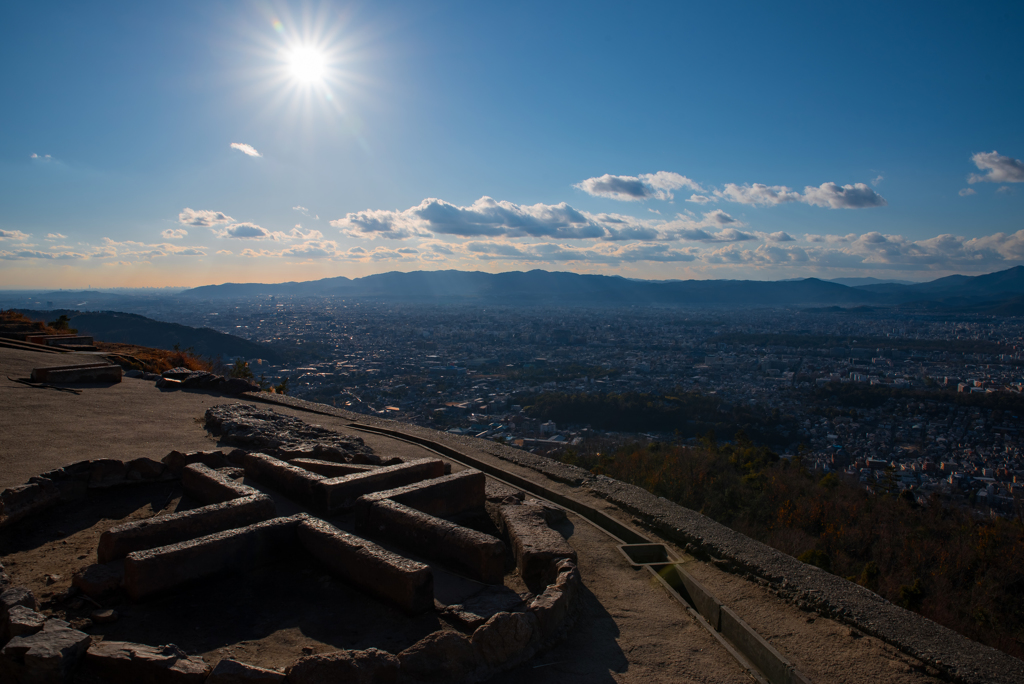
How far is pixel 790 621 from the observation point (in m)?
4.27

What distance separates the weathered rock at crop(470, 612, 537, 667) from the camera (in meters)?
3.31

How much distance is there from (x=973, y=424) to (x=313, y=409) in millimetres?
29899

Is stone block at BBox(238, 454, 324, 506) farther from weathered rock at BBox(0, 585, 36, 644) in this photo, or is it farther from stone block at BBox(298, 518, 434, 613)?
weathered rock at BBox(0, 585, 36, 644)

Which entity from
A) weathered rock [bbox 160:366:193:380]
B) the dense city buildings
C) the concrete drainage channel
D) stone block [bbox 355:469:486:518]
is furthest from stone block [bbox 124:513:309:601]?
weathered rock [bbox 160:366:193:380]

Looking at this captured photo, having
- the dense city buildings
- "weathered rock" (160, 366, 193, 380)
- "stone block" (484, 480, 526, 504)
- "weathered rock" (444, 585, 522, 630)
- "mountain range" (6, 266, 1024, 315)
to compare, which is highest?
"mountain range" (6, 266, 1024, 315)

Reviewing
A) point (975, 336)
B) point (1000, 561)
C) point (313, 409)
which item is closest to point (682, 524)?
point (1000, 561)

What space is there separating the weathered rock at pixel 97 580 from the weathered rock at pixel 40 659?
82 cm

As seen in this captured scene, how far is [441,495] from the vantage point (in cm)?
573

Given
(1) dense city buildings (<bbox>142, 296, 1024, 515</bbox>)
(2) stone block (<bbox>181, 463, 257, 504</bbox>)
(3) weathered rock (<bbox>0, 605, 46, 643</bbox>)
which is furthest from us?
(1) dense city buildings (<bbox>142, 296, 1024, 515</bbox>)

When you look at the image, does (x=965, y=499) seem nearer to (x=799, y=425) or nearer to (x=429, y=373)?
(x=799, y=425)

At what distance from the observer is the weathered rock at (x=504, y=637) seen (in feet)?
10.8

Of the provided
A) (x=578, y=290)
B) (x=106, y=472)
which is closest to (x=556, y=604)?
(x=106, y=472)

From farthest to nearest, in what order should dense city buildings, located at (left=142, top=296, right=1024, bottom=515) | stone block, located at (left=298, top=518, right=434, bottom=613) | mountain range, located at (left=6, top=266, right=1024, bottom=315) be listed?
1. mountain range, located at (left=6, top=266, right=1024, bottom=315)
2. dense city buildings, located at (left=142, top=296, right=1024, bottom=515)
3. stone block, located at (left=298, top=518, right=434, bottom=613)

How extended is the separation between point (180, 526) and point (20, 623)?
144cm
